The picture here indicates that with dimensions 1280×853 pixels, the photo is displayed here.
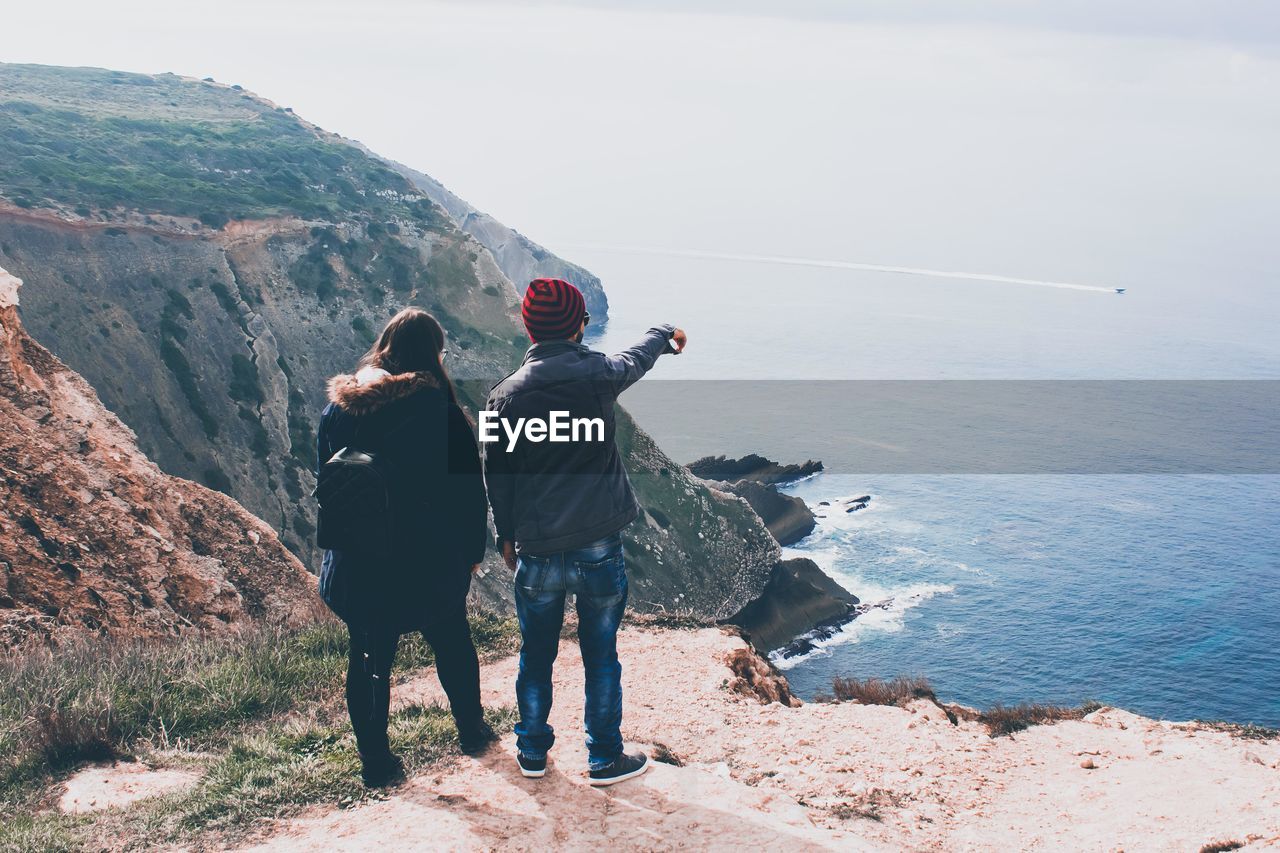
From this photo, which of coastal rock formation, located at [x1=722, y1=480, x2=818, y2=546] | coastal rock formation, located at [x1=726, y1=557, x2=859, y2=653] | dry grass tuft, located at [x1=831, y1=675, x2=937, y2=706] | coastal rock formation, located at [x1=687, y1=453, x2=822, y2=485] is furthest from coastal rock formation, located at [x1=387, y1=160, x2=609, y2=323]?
dry grass tuft, located at [x1=831, y1=675, x2=937, y2=706]

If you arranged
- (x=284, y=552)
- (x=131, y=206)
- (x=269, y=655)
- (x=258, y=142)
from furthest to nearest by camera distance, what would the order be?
(x=258, y=142), (x=131, y=206), (x=284, y=552), (x=269, y=655)

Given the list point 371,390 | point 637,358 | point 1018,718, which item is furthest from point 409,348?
point 1018,718

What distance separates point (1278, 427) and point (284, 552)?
336 feet

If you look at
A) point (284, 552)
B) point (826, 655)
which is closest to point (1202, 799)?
point (284, 552)

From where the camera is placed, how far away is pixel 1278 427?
9062 centimetres

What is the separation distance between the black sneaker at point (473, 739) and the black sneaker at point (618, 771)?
36.4 inches

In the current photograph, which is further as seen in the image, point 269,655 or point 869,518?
point 869,518

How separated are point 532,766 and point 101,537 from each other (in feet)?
36.2

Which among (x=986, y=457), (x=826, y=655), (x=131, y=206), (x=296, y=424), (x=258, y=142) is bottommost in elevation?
(x=826, y=655)

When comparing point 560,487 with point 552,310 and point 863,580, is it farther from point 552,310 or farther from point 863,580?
point 863,580

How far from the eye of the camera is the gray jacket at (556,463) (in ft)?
18.1

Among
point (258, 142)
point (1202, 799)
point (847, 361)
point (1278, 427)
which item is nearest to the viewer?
point (1202, 799)

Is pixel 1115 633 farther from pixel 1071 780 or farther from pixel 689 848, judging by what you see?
pixel 689 848

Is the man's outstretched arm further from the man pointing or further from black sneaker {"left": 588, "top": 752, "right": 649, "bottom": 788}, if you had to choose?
black sneaker {"left": 588, "top": 752, "right": 649, "bottom": 788}
